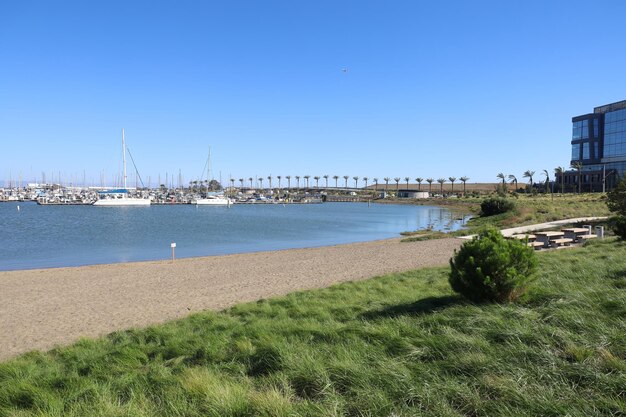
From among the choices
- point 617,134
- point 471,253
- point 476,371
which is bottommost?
point 476,371

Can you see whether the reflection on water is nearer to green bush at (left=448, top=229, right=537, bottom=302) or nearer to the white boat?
green bush at (left=448, top=229, right=537, bottom=302)

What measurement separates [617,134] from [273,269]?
9873 centimetres

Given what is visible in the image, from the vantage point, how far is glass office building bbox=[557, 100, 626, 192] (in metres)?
92.4

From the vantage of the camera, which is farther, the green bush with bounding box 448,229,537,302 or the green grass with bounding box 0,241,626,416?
the green bush with bounding box 448,229,537,302

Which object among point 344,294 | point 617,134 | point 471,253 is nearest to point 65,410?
point 471,253

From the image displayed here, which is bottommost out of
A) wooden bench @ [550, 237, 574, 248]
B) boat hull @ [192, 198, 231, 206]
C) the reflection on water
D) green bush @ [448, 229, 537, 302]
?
the reflection on water

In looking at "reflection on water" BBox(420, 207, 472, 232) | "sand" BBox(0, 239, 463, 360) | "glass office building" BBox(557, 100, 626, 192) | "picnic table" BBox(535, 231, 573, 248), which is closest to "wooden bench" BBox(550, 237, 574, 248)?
"picnic table" BBox(535, 231, 573, 248)

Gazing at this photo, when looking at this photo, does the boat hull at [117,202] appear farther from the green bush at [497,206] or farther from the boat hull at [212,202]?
the green bush at [497,206]

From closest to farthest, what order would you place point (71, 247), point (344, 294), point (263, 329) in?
point (263, 329) < point (344, 294) < point (71, 247)

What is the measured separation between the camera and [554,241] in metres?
20.1

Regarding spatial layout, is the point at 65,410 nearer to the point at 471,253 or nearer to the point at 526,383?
the point at 526,383

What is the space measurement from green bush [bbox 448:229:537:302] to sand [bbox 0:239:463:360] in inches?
268

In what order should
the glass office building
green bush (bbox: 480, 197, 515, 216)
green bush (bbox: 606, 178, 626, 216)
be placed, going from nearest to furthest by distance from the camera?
green bush (bbox: 606, 178, 626, 216)
green bush (bbox: 480, 197, 515, 216)
the glass office building

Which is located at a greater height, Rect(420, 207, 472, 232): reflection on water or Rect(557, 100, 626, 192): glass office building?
Rect(557, 100, 626, 192): glass office building
